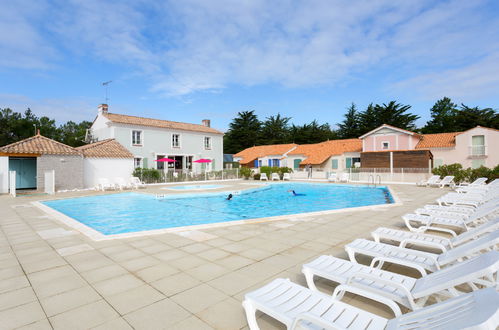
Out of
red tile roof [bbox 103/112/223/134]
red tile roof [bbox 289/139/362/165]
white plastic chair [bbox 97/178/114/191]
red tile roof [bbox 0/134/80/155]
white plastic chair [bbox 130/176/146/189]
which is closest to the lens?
red tile roof [bbox 0/134/80/155]

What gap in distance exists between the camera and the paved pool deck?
8.76ft

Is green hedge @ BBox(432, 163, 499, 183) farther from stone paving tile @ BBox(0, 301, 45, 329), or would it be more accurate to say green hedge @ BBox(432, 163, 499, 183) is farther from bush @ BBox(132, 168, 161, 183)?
stone paving tile @ BBox(0, 301, 45, 329)

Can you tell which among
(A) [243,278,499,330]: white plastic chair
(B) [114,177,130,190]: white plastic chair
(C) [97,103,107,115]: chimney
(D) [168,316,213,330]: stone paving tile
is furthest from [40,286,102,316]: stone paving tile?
(C) [97,103,107,115]: chimney

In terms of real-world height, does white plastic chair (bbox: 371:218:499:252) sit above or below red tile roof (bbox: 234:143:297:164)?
below

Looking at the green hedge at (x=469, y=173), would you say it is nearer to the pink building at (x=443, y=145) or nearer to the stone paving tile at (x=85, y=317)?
the pink building at (x=443, y=145)

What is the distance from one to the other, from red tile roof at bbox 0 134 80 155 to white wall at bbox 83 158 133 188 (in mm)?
1486

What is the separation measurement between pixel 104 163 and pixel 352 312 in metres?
21.3

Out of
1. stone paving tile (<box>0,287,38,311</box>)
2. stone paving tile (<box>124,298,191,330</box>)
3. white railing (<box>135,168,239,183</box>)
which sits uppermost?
white railing (<box>135,168,239,183</box>)

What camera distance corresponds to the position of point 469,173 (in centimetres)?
1831

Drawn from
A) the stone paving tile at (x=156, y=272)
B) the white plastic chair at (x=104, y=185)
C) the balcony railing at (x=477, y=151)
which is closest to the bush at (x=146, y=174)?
the white plastic chair at (x=104, y=185)

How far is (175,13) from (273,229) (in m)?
13.0

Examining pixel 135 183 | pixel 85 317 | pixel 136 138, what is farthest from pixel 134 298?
pixel 136 138

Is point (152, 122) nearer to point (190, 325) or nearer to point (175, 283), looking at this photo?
point (175, 283)

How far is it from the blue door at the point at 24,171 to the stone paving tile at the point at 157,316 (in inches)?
887
